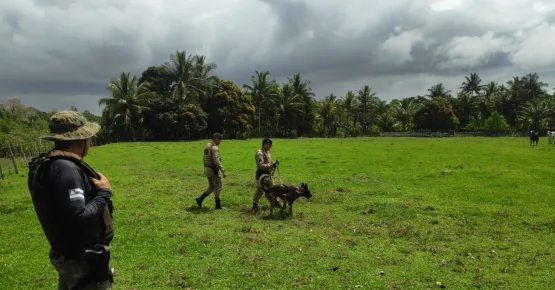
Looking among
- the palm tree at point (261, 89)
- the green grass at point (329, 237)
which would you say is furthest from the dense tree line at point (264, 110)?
the green grass at point (329, 237)

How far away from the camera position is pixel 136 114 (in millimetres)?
53469

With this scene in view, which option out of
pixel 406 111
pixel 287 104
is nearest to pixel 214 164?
pixel 287 104

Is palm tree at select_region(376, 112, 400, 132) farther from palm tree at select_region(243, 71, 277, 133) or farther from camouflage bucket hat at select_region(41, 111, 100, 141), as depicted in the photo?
camouflage bucket hat at select_region(41, 111, 100, 141)

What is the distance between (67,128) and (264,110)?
6636 centimetres

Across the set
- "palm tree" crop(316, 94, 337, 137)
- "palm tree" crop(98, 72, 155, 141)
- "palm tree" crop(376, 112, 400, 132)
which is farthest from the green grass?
"palm tree" crop(376, 112, 400, 132)

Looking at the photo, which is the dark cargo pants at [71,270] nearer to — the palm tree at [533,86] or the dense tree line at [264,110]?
the dense tree line at [264,110]

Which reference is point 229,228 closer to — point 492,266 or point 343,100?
point 492,266

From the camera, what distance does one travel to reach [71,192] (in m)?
3.17

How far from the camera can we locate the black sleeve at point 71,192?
3154 mm

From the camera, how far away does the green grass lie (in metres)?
7.07

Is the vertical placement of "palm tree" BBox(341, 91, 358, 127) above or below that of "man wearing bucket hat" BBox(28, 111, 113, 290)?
above

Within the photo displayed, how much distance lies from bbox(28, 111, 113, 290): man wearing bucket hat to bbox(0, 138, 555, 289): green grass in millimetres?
3556

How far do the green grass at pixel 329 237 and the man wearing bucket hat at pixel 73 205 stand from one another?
3556mm

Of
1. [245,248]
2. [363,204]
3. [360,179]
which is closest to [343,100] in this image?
[360,179]
